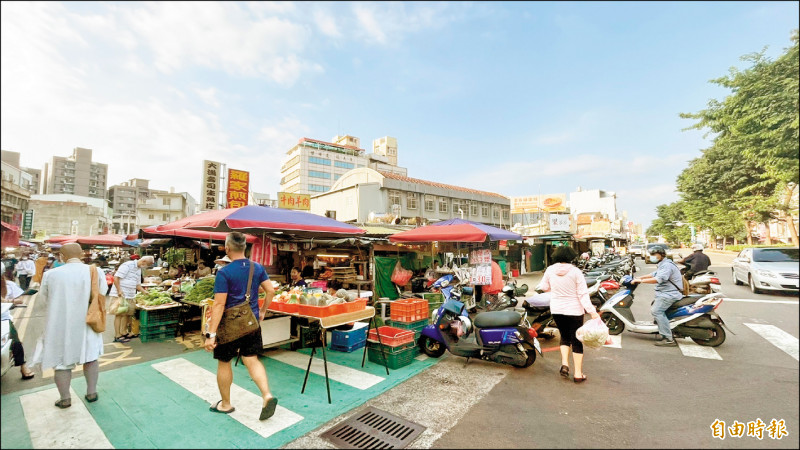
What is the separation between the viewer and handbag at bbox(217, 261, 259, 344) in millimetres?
3264

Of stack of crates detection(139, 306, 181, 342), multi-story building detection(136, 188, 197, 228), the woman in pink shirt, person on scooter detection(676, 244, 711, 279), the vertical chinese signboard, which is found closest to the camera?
the woman in pink shirt

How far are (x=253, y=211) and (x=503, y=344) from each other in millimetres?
5151

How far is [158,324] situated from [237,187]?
30.6 feet

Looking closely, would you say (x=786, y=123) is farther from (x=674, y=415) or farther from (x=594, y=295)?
(x=594, y=295)

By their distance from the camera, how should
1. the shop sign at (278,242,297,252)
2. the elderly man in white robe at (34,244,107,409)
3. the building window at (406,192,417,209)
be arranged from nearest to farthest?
the elderly man in white robe at (34,244,107,409), the shop sign at (278,242,297,252), the building window at (406,192,417,209)

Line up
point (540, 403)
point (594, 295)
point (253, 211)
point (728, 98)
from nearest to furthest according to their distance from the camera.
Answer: point (728, 98) → point (540, 403) → point (253, 211) → point (594, 295)

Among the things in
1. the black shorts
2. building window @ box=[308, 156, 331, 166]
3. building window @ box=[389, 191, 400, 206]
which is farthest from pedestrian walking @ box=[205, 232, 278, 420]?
building window @ box=[308, 156, 331, 166]

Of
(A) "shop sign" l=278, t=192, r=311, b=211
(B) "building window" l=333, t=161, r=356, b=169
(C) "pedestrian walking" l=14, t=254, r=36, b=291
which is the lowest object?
(C) "pedestrian walking" l=14, t=254, r=36, b=291

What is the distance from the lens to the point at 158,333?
633 cm

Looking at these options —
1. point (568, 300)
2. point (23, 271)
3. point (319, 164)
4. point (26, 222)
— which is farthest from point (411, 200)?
point (319, 164)

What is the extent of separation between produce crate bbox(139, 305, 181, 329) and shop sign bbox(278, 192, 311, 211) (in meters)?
20.2

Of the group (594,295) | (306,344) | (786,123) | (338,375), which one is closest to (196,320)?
(306,344)

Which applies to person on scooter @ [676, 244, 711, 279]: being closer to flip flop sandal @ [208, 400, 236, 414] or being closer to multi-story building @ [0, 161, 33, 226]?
flip flop sandal @ [208, 400, 236, 414]

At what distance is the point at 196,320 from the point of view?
682 cm
